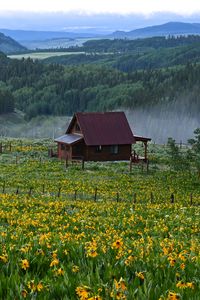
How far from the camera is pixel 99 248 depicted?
373 inches

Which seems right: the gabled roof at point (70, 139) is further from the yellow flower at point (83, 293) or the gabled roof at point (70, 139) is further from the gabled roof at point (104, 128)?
the yellow flower at point (83, 293)

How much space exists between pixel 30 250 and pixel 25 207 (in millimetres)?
12601

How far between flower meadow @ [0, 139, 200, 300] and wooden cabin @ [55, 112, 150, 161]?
1945cm

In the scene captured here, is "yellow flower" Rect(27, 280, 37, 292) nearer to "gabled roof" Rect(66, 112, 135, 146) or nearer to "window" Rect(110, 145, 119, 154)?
"gabled roof" Rect(66, 112, 135, 146)

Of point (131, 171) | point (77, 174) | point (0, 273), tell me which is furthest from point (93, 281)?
point (131, 171)

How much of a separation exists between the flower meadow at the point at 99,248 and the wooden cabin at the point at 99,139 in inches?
766

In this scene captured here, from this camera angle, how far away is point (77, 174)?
44.1 m

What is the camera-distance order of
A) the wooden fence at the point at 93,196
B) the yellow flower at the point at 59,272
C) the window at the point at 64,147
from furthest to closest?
the window at the point at 64,147 → the wooden fence at the point at 93,196 → the yellow flower at the point at 59,272

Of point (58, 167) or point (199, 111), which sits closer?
point (58, 167)

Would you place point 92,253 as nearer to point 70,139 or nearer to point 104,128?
point 70,139

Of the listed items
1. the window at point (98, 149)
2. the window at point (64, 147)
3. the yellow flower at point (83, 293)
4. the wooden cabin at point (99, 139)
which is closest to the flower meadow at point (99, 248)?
the yellow flower at point (83, 293)

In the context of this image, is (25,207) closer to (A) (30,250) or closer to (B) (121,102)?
(A) (30,250)

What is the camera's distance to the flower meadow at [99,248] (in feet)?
22.1

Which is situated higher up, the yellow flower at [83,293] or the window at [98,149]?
the yellow flower at [83,293]
